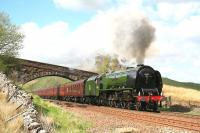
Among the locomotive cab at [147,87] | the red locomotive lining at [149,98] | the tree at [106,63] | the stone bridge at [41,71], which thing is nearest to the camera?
the red locomotive lining at [149,98]

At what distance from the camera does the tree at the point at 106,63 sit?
107 meters

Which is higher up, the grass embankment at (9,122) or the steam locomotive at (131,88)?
the steam locomotive at (131,88)

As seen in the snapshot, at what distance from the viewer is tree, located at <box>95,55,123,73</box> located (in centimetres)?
10675

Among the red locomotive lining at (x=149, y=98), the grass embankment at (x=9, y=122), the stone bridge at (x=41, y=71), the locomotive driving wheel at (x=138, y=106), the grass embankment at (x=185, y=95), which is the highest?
the stone bridge at (x=41, y=71)

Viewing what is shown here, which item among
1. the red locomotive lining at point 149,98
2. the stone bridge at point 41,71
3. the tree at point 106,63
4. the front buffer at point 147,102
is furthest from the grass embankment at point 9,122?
the tree at point 106,63

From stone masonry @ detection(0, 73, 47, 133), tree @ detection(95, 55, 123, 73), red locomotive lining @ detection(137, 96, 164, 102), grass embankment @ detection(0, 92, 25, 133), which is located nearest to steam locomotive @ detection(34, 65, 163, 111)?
red locomotive lining @ detection(137, 96, 164, 102)

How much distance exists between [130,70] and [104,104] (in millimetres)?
8379

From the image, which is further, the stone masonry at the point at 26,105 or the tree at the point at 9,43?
the tree at the point at 9,43

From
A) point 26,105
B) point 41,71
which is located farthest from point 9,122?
point 41,71

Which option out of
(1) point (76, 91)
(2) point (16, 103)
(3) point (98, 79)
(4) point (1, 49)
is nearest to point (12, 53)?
(4) point (1, 49)

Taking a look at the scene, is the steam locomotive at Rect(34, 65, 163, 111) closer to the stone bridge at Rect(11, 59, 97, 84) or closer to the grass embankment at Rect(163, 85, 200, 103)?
the grass embankment at Rect(163, 85, 200, 103)

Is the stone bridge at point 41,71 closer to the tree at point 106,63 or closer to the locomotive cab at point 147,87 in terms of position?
the tree at point 106,63

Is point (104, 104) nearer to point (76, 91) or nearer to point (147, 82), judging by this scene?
point (147, 82)

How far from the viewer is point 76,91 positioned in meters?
56.1
